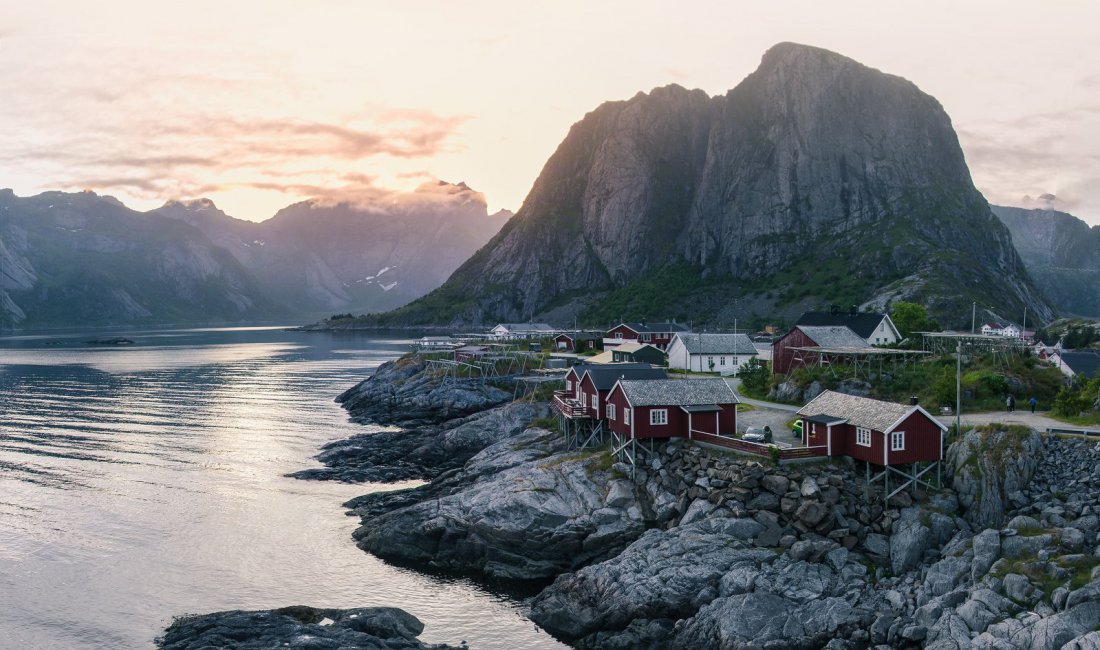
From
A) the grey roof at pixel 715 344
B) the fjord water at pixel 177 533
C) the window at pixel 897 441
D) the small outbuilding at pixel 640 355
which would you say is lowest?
the fjord water at pixel 177 533

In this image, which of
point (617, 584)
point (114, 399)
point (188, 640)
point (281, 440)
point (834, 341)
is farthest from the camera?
point (114, 399)

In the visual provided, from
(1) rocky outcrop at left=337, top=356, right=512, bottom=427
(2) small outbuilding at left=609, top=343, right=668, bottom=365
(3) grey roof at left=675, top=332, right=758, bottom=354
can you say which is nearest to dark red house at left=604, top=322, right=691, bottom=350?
(2) small outbuilding at left=609, top=343, right=668, bottom=365

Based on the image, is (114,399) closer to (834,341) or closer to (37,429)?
(37,429)

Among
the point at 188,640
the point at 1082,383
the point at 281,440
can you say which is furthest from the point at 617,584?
the point at 281,440

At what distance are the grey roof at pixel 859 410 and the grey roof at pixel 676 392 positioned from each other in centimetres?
639

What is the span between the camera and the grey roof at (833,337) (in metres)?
78.0

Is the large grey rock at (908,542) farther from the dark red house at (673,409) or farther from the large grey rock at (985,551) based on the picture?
the dark red house at (673,409)

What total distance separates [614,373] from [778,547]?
80.9 feet

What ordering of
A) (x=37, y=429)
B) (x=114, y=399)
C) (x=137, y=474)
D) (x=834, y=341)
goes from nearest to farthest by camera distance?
(x=137, y=474), (x=834, y=341), (x=37, y=429), (x=114, y=399)

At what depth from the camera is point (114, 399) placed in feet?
401

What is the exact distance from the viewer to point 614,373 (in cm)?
6281

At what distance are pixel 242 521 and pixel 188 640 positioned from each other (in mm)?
22031

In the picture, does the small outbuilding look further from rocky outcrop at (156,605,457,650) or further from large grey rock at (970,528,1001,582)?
rocky outcrop at (156,605,457,650)

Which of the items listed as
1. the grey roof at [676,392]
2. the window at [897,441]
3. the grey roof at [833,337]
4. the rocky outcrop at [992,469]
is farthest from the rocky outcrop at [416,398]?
the rocky outcrop at [992,469]
